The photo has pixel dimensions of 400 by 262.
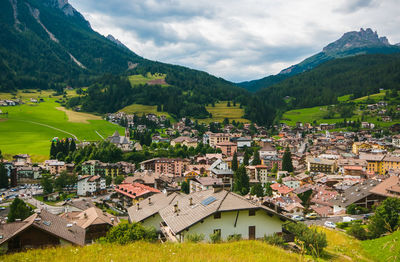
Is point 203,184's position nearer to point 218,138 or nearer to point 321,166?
point 321,166

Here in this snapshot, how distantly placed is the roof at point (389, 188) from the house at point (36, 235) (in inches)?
1879

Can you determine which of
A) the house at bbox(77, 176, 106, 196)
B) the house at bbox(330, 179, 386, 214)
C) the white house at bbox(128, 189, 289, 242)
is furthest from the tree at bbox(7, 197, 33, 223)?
the house at bbox(330, 179, 386, 214)

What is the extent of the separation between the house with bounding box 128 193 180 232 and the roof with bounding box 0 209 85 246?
451 centimetres

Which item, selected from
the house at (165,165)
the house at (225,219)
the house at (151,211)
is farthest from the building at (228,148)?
the house at (225,219)

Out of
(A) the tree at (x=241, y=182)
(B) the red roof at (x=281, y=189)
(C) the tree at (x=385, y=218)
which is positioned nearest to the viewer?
(C) the tree at (x=385, y=218)

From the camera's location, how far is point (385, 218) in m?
28.7

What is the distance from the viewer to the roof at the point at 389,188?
47812 mm

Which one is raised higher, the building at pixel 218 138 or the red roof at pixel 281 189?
the building at pixel 218 138

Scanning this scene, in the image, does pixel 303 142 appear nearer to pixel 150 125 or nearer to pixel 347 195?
pixel 150 125

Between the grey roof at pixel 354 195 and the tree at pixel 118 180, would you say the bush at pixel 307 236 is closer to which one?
the grey roof at pixel 354 195

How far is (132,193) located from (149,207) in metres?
38.5

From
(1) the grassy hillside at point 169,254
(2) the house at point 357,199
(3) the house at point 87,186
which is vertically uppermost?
(1) the grassy hillside at point 169,254

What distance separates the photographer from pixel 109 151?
309 ft

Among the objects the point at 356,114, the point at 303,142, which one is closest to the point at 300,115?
the point at 356,114
